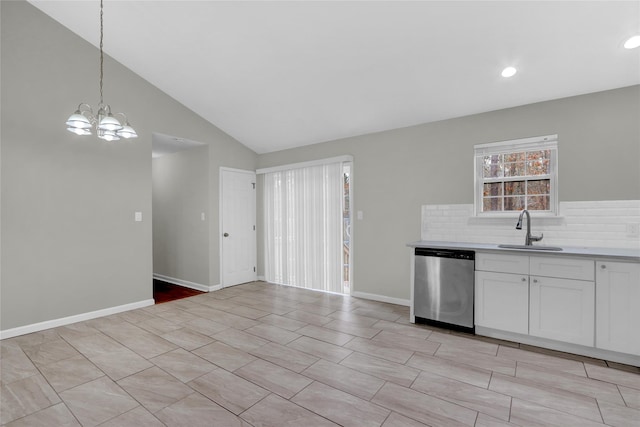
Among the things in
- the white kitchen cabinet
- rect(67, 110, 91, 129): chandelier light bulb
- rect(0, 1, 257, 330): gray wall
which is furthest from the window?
rect(0, 1, 257, 330): gray wall

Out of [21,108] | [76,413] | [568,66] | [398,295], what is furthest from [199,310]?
[568,66]

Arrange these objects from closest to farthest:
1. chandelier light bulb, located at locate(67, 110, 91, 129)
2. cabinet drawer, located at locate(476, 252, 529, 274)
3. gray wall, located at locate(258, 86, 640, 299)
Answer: chandelier light bulb, located at locate(67, 110, 91, 129) → cabinet drawer, located at locate(476, 252, 529, 274) → gray wall, located at locate(258, 86, 640, 299)

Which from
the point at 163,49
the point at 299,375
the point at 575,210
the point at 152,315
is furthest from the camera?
the point at 152,315

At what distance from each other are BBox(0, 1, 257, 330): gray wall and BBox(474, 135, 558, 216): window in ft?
14.9

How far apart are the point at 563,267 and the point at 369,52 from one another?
2806mm

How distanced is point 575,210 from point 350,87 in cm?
285

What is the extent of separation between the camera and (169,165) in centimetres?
586

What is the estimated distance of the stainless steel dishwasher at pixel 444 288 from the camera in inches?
125

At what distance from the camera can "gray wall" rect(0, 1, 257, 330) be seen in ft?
10.5

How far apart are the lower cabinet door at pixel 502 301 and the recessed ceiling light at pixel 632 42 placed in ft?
7.23

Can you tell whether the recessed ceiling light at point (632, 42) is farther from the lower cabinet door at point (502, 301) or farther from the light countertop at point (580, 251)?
the lower cabinet door at point (502, 301)

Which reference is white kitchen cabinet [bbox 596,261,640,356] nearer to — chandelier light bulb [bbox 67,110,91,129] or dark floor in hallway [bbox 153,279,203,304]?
chandelier light bulb [bbox 67,110,91,129]

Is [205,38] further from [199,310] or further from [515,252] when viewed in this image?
[515,252]

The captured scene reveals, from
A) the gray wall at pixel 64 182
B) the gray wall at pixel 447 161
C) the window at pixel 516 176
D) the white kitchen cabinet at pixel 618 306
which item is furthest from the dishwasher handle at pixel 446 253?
the gray wall at pixel 64 182
